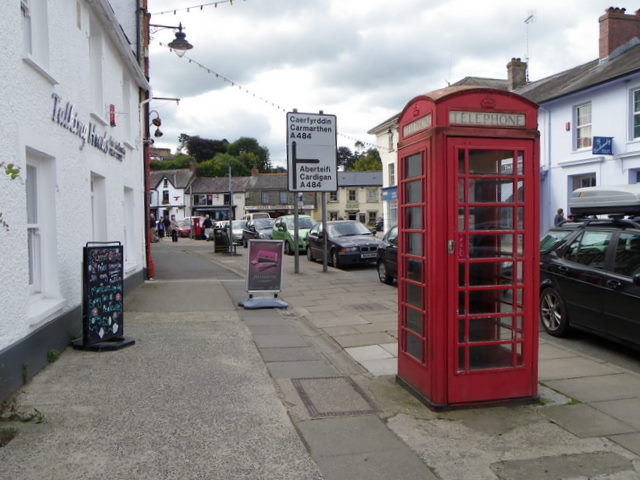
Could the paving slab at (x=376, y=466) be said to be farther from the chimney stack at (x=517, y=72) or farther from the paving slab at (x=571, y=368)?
the chimney stack at (x=517, y=72)

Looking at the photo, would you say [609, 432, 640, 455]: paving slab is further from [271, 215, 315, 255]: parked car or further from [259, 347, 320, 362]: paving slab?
[271, 215, 315, 255]: parked car

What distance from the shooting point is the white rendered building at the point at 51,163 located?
208 inches

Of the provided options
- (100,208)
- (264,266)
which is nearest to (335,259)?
(264,266)

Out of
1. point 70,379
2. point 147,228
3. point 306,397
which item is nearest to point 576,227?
point 306,397

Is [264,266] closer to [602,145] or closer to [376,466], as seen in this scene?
[376,466]

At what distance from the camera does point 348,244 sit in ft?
57.2

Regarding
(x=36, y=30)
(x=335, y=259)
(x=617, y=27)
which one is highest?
(x=617, y=27)

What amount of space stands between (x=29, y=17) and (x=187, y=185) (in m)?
74.0

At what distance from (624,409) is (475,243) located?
1.89 metres

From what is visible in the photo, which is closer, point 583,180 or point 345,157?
point 583,180

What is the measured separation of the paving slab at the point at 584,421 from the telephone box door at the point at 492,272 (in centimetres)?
29

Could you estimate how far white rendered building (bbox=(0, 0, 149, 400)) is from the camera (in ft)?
17.3

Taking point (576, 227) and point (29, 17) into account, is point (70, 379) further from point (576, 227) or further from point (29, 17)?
point (576, 227)

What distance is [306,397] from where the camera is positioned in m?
5.24
